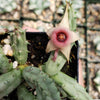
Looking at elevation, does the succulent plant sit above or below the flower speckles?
above

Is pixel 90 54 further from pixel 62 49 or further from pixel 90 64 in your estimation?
pixel 62 49

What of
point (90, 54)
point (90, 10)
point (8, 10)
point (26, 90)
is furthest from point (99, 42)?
point (26, 90)

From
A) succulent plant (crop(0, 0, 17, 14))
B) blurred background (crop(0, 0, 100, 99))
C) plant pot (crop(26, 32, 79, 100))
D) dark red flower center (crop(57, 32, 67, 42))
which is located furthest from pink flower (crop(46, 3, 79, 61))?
succulent plant (crop(0, 0, 17, 14))

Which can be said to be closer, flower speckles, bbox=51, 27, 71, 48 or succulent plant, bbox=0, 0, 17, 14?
flower speckles, bbox=51, 27, 71, 48

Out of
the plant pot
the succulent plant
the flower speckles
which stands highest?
the succulent plant

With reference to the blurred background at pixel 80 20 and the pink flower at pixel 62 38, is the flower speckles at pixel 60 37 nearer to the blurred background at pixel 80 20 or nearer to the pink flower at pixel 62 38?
the pink flower at pixel 62 38

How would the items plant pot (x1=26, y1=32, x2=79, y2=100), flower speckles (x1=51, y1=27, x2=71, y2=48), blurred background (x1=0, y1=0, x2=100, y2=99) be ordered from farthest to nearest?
blurred background (x1=0, y1=0, x2=100, y2=99)
plant pot (x1=26, y1=32, x2=79, y2=100)
flower speckles (x1=51, y1=27, x2=71, y2=48)

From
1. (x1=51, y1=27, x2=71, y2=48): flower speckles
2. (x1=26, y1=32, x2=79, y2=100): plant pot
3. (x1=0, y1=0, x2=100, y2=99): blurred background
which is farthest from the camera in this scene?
(x1=0, y1=0, x2=100, y2=99): blurred background

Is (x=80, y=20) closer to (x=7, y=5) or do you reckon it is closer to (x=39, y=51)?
(x=7, y=5)

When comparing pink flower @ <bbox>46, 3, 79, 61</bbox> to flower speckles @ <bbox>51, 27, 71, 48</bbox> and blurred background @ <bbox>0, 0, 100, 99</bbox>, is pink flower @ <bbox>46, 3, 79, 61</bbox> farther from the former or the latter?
blurred background @ <bbox>0, 0, 100, 99</bbox>
